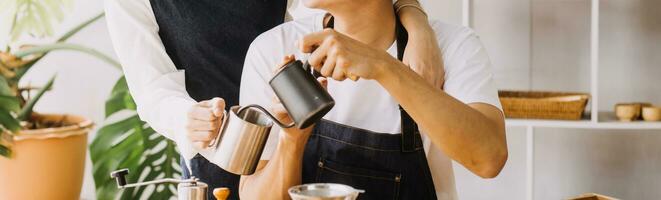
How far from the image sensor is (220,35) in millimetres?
2080

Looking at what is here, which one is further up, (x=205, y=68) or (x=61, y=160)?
(x=205, y=68)

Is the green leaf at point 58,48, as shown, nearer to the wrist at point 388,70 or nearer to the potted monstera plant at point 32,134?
the potted monstera plant at point 32,134

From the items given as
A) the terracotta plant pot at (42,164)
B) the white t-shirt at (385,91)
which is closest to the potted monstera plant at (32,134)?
the terracotta plant pot at (42,164)

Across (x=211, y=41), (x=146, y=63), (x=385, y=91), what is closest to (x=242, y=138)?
(x=385, y=91)

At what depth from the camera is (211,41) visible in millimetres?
2074

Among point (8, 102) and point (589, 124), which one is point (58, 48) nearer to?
point (8, 102)

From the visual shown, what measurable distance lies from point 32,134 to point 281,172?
194 cm

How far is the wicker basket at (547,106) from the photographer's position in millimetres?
2938

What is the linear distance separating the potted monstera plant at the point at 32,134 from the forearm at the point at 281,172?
1769mm

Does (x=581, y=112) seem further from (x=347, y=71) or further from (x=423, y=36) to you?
(x=347, y=71)

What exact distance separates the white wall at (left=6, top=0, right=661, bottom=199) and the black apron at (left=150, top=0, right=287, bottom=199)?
1397 millimetres

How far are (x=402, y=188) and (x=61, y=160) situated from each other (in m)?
2.05

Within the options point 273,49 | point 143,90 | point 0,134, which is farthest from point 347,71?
point 0,134

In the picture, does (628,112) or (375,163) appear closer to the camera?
(375,163)
